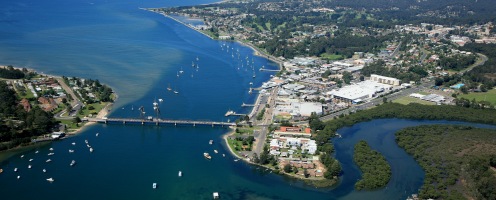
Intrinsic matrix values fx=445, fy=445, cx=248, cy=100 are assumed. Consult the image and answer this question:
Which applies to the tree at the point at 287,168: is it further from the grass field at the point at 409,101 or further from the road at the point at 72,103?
the grass field at the point at 409,101

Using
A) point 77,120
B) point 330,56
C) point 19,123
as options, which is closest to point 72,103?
point 77,120

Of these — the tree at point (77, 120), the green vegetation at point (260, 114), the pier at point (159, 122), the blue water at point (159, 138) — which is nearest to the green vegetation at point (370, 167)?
the blue water at point (159, 138)

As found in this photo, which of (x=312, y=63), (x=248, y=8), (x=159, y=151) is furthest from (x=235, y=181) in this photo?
(x=248, y=8)

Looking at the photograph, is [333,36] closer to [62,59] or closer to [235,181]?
[62,59]

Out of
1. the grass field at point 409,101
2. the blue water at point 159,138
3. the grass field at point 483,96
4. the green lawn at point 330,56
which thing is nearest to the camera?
the blue water at point 159,138

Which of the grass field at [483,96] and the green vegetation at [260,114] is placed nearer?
the green vegetation at [260,114]

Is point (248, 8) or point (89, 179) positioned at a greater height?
point (248, 8)

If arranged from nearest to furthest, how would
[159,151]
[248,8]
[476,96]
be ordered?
[159,151]
[476,96]
[248,8]
